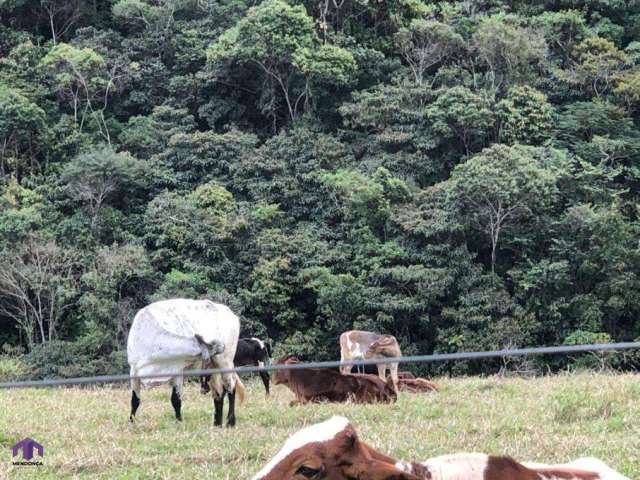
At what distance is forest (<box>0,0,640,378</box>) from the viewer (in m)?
22.2

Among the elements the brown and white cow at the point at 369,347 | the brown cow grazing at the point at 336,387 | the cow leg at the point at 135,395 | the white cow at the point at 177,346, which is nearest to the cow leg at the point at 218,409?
the white cow at the point at 177,346

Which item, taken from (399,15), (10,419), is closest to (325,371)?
(10,419)

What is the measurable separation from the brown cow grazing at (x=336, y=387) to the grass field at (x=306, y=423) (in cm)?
27

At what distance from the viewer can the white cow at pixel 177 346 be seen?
324 inches

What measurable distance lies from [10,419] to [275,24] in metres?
20.6

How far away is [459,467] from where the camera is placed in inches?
136

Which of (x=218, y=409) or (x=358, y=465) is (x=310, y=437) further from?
(x=218, y=409)

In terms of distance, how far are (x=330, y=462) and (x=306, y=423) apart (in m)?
4.85

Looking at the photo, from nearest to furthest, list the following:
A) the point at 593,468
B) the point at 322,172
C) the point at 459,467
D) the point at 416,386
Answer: the point at 459,467, the point at 593,468, the point at 416,386, the point at 322,172

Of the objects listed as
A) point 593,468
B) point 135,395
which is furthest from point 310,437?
point 135,395

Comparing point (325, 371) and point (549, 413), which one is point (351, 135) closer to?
point (325, 371)

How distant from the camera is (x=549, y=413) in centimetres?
794

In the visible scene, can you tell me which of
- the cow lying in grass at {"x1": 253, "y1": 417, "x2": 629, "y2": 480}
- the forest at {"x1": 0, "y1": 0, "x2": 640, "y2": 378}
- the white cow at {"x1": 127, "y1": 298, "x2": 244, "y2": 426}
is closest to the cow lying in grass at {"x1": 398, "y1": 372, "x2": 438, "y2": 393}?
the white cow at {"x1": 127, "y1": 298, "x2": 244, "y2": 426}
